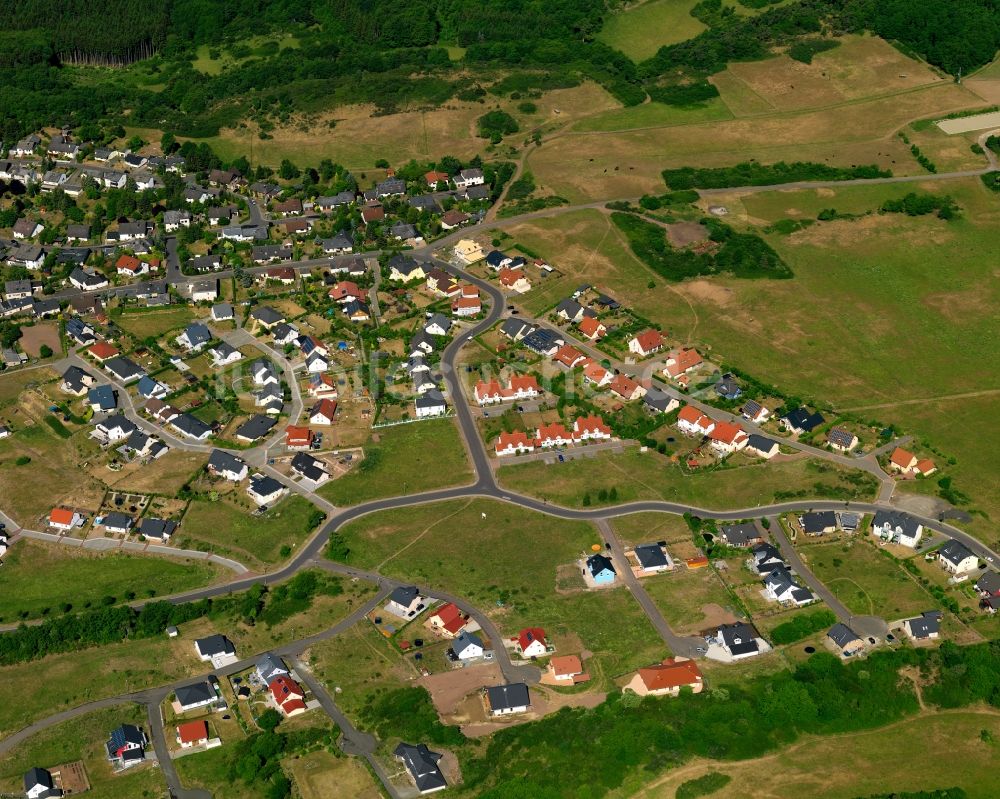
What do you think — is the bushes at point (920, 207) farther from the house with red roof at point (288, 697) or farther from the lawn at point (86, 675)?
the lawn at point (86, 675)

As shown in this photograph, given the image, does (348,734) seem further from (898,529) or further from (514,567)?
(898,529)

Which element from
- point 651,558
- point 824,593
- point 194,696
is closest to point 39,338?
point 194,696

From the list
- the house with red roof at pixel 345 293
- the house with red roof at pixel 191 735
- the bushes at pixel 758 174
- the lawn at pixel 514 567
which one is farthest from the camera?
the bushes at pixel 758 174

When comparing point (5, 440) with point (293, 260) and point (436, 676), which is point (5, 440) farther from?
point (436, 676)

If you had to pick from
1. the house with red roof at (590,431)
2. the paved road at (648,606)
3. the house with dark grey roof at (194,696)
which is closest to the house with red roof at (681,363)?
the house with red roof at (590,431)

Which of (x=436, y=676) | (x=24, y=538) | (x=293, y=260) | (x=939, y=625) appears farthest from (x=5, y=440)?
(x=939, y=625)

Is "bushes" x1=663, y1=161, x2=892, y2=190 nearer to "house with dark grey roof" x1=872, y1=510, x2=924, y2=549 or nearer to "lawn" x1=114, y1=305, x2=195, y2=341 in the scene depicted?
"lawn" x1=114, y1=305, x2=195, y2=341

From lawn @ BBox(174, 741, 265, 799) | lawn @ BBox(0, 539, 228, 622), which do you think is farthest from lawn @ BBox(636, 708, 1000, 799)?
lawn @ BBox(0, 539, 228, 622)
